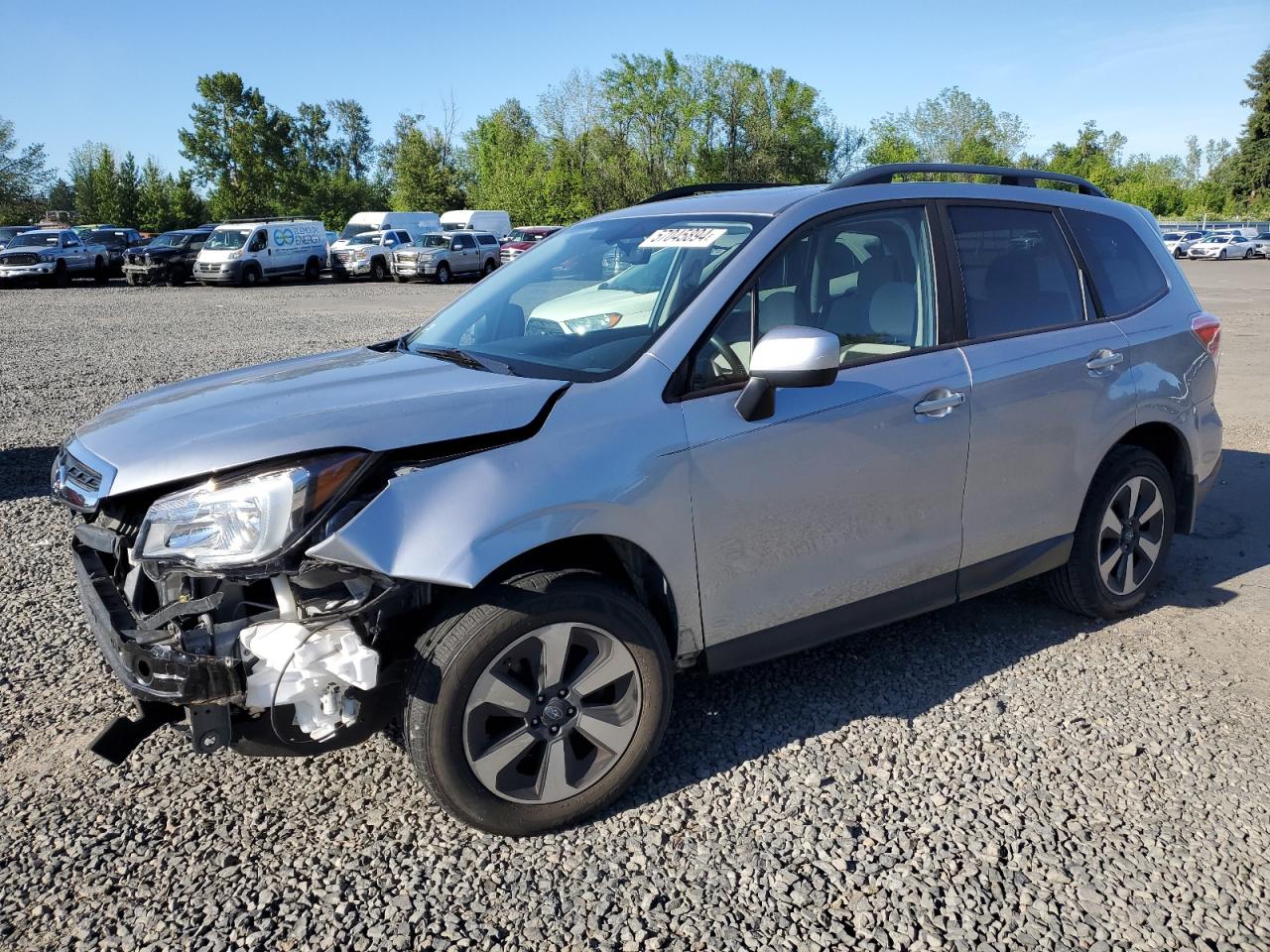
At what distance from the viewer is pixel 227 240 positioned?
108 ft

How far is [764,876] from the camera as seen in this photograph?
2.77 metres

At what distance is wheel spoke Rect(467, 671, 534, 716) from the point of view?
2.73 metres

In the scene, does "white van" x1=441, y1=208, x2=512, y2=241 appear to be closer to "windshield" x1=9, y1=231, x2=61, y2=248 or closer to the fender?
"windshield" x1=9, y1=231, x2=61, y2=248

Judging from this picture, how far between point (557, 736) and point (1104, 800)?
5.63ft

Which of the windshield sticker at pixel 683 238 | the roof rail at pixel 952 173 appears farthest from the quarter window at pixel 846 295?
the windshield sticker at pixel 683 238

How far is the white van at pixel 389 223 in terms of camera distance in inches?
1683

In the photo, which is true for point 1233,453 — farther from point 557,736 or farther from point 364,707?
point 364,707

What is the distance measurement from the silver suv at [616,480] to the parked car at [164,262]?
33025 mm

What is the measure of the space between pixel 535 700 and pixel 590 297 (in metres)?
1.50

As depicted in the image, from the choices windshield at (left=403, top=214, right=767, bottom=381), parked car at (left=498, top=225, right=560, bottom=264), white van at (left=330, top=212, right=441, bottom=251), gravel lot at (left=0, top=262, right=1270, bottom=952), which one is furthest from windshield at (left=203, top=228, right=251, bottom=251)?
windshield at (left=403, top=214, right=767, bottom=381)

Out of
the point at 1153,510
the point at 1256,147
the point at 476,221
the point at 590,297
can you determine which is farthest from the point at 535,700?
the point at 1256,147

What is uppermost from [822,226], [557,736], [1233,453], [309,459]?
[822,226]

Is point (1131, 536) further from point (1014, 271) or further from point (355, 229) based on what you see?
point (355, 229)

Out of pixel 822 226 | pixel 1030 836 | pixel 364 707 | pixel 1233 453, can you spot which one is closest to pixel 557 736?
pixel 364 707
